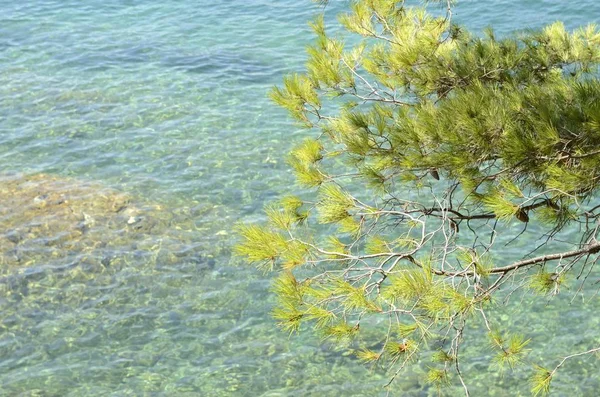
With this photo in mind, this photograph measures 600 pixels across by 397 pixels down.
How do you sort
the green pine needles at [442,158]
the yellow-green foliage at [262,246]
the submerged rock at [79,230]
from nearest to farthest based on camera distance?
1. the green pine needles at [442,158]
2. the yellow-green foliage at [262,246]
3. the submerged rock at [79,230]

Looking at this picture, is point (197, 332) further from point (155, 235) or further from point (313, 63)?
point (313, 63)

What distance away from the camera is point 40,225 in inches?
396

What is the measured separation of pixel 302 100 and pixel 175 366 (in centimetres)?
324

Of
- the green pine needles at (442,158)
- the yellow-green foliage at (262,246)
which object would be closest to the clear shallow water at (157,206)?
the green pine needles at (442,158)

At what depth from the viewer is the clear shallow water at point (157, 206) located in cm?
780

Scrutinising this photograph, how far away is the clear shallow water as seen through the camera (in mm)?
7797

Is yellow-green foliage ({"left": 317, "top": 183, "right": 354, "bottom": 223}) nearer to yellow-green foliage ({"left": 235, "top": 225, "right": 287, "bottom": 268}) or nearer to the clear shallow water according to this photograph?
yellow-green foliage ({"left": 235, "top": 225, "right": 287, "bottom": 268})

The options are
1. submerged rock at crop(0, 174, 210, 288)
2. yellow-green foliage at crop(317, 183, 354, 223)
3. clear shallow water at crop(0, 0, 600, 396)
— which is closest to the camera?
yellow-green foliage at crop(317, 183, 354, 223)

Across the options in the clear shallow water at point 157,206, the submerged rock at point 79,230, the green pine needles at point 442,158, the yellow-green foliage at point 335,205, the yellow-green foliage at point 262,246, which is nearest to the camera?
the green pine needles at point 442,158

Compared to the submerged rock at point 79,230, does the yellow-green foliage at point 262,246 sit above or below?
above

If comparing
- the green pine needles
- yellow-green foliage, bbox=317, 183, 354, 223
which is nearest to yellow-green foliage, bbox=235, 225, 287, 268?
the green pine needles

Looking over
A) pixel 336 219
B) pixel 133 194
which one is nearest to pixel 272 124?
pixel 133 194

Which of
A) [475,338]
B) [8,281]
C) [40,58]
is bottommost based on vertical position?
[475,338]

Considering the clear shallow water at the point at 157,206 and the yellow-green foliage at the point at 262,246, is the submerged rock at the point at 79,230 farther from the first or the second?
the yellow-green foliage at the point at 262,246
